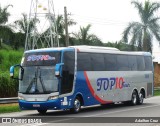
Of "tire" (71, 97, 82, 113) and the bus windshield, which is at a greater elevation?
the bus windshield

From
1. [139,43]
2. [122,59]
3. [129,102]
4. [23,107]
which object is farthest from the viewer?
[139,43]

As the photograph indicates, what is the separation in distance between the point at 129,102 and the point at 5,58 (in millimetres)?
21380

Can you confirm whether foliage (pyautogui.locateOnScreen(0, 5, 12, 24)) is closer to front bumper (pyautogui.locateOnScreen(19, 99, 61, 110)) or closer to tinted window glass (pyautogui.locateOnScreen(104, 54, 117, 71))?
tinted window glass (pyautogui.locateOnScreen(104, 54, 117, 71))

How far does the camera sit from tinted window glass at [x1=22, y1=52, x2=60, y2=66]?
18.8 meters

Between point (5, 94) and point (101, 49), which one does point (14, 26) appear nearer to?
point (5, 94)

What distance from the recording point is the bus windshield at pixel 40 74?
60.4ft

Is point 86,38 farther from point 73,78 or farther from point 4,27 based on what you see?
point 73,78

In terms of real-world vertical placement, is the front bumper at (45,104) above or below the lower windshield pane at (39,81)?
below

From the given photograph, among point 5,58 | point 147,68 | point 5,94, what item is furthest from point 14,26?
point 147,68

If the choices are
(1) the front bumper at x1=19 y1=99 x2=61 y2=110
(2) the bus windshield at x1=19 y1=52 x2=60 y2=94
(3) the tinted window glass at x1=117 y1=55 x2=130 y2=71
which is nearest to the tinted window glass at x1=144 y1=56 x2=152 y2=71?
(3) the tinted window glass at x1=117 y1=55 x2=130 y2=71

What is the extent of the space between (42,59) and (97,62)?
3.57 metres

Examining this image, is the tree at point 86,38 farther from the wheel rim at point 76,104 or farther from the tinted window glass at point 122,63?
the wheel rim at point 76,104

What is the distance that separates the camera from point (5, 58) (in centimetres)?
4441

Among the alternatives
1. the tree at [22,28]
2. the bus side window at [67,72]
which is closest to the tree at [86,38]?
the tree at [22,28]
